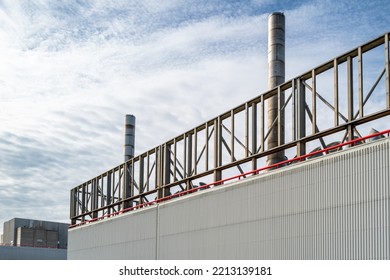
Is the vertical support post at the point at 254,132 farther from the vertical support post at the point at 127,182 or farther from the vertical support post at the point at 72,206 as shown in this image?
the vertical support post at the point at 72,206

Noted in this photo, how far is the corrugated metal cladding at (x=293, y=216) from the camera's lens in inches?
677

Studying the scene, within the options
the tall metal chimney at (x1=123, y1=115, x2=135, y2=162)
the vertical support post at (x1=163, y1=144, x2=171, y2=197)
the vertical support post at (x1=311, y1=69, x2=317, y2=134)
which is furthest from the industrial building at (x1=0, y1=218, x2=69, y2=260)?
the vertical support post at (x1=311, y1=69, x2=317, y2=134)

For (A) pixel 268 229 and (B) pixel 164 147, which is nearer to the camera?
(A) pixel 268 229

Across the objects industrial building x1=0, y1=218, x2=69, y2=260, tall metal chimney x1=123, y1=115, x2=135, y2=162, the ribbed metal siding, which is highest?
tall metal chimney x1=123, y1=115, x2=135, y2=162

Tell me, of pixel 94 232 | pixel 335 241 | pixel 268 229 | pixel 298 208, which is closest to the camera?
pixel 335 241

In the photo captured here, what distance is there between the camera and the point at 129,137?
177ft

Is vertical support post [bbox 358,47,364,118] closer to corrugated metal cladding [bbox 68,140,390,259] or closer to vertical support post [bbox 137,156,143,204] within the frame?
corrugated metal cladding [bbox 68,140,390,259]

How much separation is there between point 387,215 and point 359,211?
1016 millimetres

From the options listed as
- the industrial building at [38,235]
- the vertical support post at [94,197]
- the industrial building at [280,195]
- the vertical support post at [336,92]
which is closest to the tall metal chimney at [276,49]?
the industrial building at [280,195]

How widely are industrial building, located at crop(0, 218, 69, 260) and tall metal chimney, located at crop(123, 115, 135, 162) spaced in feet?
79.1

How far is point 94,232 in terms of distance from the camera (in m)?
38.3

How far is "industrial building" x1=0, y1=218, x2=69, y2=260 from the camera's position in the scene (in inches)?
2931
